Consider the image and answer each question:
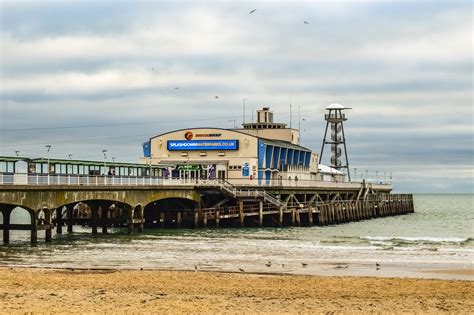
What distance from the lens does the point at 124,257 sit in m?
42.2

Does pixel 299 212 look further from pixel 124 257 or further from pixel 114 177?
pixel 124 257

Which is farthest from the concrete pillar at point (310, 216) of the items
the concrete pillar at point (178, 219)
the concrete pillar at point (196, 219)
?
the concrete pillar at point (178, 219)

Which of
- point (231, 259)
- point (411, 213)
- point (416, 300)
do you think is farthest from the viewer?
point (411, 213)

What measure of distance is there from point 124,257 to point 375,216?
63.9 m

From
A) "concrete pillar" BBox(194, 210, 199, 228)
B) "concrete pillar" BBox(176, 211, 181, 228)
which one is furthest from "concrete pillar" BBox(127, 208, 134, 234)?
"concrete pillar" BBox(194, 210, 199, 228)

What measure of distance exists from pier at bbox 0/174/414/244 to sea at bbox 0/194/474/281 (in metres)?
1.98

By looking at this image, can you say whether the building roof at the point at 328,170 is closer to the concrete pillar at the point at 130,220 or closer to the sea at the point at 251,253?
the sea at the point at 251,253

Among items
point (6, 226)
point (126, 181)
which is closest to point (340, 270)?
point (6, 226)

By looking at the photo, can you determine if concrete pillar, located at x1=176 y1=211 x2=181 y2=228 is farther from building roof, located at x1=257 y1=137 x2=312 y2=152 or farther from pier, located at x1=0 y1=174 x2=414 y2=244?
building roof, located at x1=257 y1=137 x2=312 y2=152

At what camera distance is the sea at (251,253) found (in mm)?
37656

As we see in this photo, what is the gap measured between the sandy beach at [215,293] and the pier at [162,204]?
13.9 meters

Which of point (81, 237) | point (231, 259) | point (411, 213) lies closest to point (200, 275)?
point (231, 259)

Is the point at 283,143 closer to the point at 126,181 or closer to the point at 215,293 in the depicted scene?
the point at 126,181

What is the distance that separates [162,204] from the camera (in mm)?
69562
